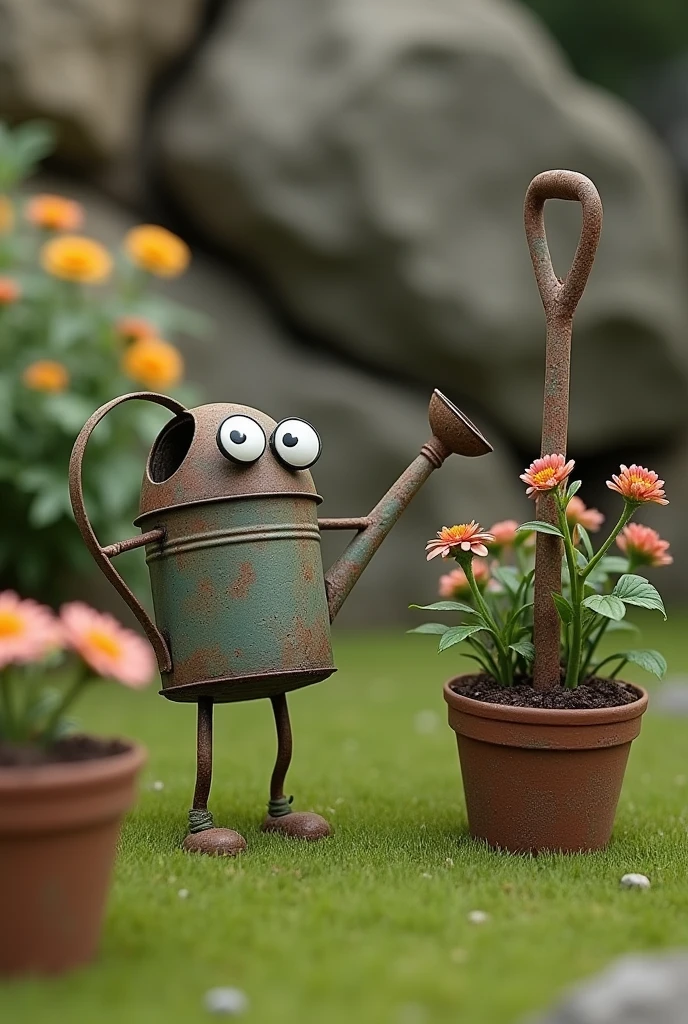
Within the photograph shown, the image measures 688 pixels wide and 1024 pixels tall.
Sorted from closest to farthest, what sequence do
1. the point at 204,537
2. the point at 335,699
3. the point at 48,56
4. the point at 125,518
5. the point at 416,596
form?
1. the point at 204,537
2. the point at 335,699
3. the point at 125,518
4. the point at 48,56
5. the point at 416,596

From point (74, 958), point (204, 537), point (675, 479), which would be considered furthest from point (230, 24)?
point (74, 958)

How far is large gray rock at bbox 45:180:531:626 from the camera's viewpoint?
5508mm

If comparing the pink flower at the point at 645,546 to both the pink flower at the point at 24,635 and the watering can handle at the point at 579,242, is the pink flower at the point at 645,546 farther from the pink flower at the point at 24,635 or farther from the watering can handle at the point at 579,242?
the pink flower at the point at 24,635

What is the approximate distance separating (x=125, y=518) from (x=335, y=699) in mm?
1092

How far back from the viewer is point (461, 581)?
8.14ft

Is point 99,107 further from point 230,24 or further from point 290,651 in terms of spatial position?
point 290,651

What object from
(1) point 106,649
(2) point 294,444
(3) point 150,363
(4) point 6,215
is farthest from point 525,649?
(4) point 6,215

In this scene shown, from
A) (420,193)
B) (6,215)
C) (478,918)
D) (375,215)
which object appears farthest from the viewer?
(420,193)

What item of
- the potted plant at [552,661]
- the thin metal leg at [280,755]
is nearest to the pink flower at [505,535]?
the potted plant at [552,661]

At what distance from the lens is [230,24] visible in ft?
19.8

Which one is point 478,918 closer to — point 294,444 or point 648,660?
point 648,660

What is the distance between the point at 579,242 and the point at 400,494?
0.64m

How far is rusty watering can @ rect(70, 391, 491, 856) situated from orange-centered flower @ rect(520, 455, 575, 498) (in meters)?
0.16

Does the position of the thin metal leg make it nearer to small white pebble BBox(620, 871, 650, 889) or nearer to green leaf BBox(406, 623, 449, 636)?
green leaf BBox(406, 623, 449, 636)
